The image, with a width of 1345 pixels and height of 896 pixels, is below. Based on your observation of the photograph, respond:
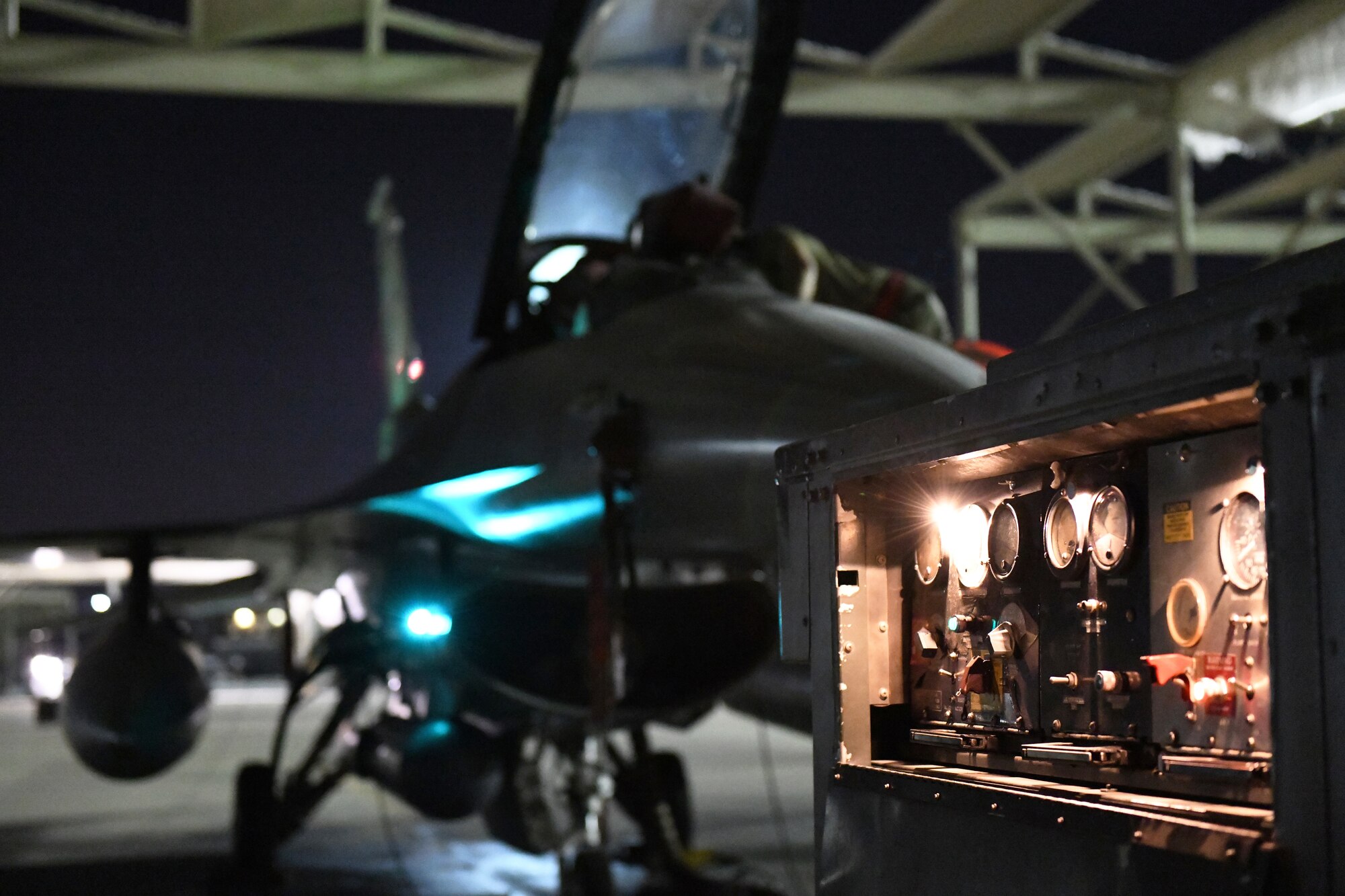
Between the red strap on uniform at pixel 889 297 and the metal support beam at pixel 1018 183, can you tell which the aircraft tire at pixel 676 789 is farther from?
the metal support beam at pixel 1018 183

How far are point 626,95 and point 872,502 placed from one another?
339 centimetres

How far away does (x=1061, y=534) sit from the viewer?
2.26 metres

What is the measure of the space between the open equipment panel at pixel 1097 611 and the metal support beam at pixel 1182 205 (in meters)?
8.99

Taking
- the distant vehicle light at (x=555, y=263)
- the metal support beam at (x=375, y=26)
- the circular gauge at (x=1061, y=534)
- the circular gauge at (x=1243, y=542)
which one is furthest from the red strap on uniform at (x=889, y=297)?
the metal support beam at (x=375, y=26)

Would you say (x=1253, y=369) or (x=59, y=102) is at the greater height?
(x=59, y=102)

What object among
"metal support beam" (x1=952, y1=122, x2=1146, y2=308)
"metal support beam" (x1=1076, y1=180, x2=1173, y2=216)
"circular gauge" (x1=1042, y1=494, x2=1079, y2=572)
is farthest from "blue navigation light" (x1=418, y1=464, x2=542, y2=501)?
"metal support beam" (x1=1076, y1=180, x2=1173, y2=216)

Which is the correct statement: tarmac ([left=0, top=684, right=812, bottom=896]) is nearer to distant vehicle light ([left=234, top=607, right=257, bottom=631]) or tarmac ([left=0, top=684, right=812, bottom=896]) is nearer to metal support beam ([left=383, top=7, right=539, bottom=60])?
metal support beam ([left=383, top=7, right=539, bottom=60])

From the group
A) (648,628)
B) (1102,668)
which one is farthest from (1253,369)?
(648,628)

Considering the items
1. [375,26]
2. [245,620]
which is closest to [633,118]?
[375,26]

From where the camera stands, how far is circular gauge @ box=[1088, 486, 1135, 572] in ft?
6.84

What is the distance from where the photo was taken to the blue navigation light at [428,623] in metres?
5.80

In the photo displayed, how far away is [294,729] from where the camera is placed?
1758cm

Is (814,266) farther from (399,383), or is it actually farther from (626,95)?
(399,383)

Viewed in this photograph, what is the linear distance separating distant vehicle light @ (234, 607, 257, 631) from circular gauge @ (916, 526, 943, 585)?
1172 inches
